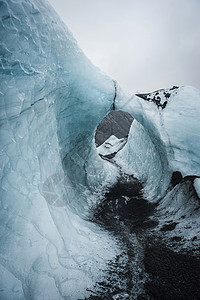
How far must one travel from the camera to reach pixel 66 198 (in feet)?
7.25

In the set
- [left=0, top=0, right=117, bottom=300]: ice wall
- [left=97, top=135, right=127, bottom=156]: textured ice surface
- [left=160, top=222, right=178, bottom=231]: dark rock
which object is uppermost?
[left=0, top=0, right=117, bottom=300]: ice wall

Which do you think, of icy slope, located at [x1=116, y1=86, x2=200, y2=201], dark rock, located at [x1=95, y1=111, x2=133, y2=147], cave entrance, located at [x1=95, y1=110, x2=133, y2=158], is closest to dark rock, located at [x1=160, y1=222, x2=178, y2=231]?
icy slope, located at [x1=116, y1=86, x2=200, y2=201]

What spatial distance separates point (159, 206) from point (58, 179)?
1.86 metres

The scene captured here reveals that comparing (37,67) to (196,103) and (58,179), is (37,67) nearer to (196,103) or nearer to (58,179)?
(58,179)

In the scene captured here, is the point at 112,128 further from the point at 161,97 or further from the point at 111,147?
the point at 161,97

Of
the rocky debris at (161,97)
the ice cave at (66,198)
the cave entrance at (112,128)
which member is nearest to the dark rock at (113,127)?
the cave entrance at (112,128)

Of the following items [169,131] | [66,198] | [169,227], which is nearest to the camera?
[169,227]

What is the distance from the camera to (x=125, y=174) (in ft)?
16.1

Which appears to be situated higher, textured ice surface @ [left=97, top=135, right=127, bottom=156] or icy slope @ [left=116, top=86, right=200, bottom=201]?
icy slope @ [left=116, top=86, right=200, bottom=201]

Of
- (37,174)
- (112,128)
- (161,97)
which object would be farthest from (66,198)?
(112,128)

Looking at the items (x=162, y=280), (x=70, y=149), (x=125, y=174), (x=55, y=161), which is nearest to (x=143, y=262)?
(x=162, y=280)

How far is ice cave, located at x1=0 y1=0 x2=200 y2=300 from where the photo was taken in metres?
1.19

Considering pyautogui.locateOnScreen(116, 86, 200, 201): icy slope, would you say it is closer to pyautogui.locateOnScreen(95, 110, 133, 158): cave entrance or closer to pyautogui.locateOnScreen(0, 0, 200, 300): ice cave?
pyautogui.locateOnScreen(0, 0, 200, 300): ice cave

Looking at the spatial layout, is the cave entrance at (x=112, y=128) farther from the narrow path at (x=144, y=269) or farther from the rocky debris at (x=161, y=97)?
the narrow path at (x=144, y=269)
